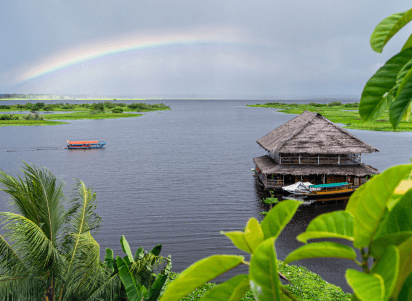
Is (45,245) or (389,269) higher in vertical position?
(389,269)

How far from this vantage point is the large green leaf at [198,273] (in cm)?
98

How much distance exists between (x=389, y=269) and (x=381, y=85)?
1.01 meters

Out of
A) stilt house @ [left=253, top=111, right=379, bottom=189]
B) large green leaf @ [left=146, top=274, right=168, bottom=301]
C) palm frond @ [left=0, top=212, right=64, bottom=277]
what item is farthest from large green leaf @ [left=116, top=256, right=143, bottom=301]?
stilt house @ [left=253, top=111, right=379, bottom=189]

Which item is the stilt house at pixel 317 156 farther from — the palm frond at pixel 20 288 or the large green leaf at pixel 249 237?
the large green leaf at pixel 249 237

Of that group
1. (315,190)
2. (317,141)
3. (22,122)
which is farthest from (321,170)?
(22,122)

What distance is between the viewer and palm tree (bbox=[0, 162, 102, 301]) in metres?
7.30

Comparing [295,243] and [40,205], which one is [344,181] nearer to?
[295,243]

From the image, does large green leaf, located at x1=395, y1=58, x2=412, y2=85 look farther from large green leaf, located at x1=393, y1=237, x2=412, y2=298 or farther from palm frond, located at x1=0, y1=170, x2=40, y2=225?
palm frond, located at x1=0, y1=170, x2=40, y2=225

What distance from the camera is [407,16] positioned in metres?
1.69

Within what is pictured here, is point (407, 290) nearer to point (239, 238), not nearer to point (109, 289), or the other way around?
point (239, 238)

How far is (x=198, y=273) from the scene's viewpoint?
101cm

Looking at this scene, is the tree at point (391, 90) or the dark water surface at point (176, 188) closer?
the tree at point (391, 90)

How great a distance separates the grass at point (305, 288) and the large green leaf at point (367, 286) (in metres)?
11.0

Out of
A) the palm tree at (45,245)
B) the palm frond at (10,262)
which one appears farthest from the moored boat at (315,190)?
the palm frond at (10,262)
